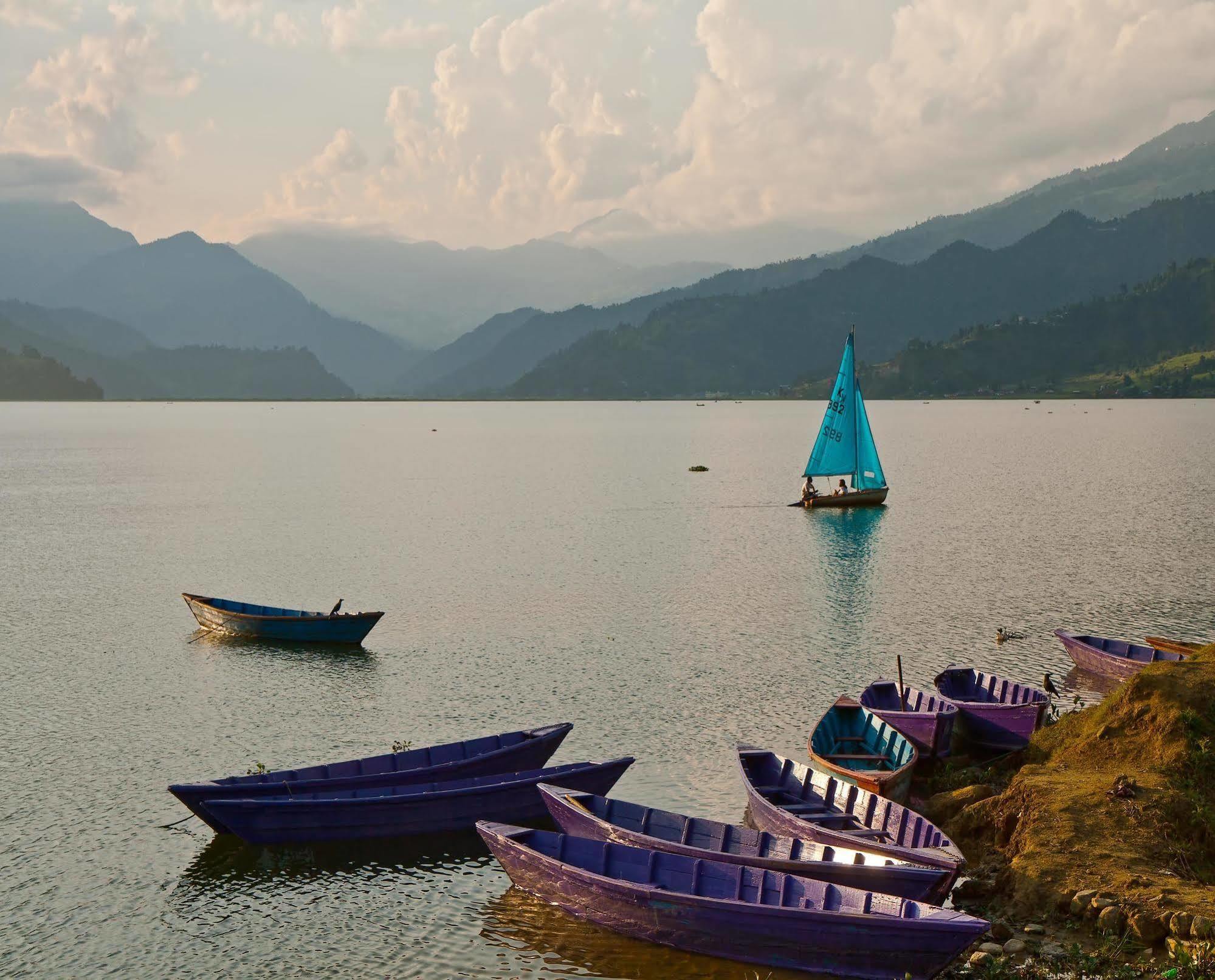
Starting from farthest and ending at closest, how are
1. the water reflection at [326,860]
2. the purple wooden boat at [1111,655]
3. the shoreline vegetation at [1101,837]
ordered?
the purple wooden boat at [1111,655]
the water reflection at [326,860]
the shoreline vegetation at [1101,837]

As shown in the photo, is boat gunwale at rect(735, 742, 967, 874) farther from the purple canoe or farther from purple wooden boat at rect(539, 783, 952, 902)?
purple wooden boat at rect(539, 783, 952, 902)

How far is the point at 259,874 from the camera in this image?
33.6 meters

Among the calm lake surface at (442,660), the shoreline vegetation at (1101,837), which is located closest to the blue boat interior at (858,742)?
the shoreline vegetation at (1101,837)

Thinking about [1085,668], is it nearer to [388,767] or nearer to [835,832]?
[835,832]

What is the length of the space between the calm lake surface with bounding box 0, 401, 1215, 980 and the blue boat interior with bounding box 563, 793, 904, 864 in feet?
10.5

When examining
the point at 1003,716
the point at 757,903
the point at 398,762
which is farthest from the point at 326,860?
the point at 1003,716

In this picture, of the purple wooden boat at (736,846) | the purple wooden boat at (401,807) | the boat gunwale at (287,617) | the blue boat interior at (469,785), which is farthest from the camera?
the boat gunwale at (287,617)

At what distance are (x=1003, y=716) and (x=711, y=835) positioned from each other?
1544 cm

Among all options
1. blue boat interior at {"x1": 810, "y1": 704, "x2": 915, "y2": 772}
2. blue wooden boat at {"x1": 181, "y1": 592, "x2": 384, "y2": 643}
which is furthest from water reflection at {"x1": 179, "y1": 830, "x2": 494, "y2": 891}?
blue wooden boat at {"x1": 181, "y1": 592, "x2": 384, "y2": 643}

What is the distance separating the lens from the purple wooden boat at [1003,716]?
40.1 meters

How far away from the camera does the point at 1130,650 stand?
166ft

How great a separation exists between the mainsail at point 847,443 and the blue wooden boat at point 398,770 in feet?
293

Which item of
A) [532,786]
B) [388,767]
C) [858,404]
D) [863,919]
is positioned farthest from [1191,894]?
[858,404]

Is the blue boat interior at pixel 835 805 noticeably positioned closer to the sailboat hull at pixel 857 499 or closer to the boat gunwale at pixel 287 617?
the boat gunwale at pixel 287 617
